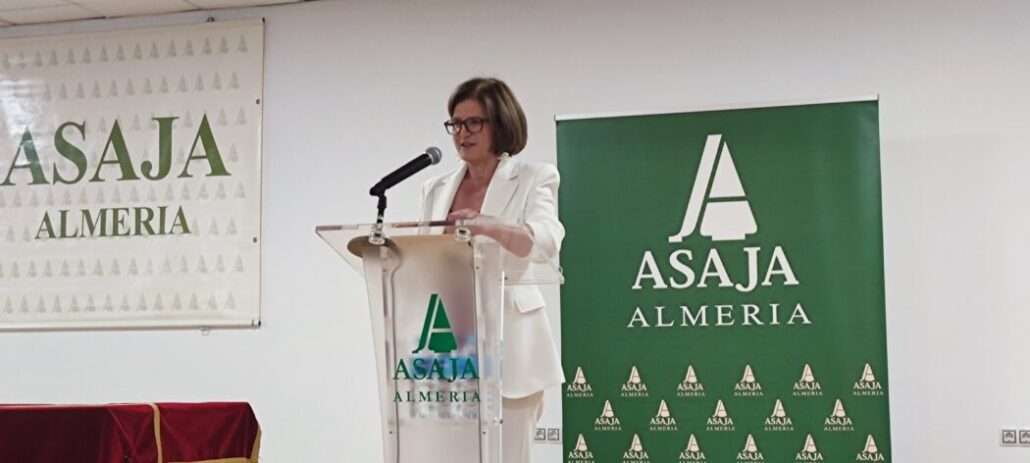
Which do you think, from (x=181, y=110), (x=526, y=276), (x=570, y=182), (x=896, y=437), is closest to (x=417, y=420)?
(x=526, y=276)

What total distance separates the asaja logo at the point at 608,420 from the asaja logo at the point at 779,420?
63 cm

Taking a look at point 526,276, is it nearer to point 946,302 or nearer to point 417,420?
point 417,420

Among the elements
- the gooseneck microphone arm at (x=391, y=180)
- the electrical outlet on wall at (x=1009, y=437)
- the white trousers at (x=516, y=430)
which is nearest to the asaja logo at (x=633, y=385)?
the electrical outlet on wall at (x=1009, y=437)

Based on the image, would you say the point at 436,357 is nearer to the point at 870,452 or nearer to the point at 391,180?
the point at 391,180

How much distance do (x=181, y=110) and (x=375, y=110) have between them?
3.50 ft

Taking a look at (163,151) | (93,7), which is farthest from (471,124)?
(93,7)

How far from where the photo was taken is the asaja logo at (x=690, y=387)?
4762 mm

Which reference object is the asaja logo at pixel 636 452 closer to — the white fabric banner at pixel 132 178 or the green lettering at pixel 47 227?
the white fabric banner at pixel 132 178

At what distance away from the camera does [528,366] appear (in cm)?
275

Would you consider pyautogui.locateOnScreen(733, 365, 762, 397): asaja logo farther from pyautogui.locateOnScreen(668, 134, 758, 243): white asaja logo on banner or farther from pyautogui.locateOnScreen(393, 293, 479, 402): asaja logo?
pyautogui.locateOnScreen(393, 293, 479, 402): asaja logo

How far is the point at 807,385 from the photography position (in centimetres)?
466

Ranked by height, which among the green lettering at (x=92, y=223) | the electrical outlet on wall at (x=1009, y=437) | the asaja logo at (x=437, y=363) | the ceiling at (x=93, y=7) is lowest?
the electrical outlet on wall at (x=1009, y=437)

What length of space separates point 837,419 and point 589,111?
1.84 metres

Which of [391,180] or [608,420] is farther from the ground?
[391,180]
